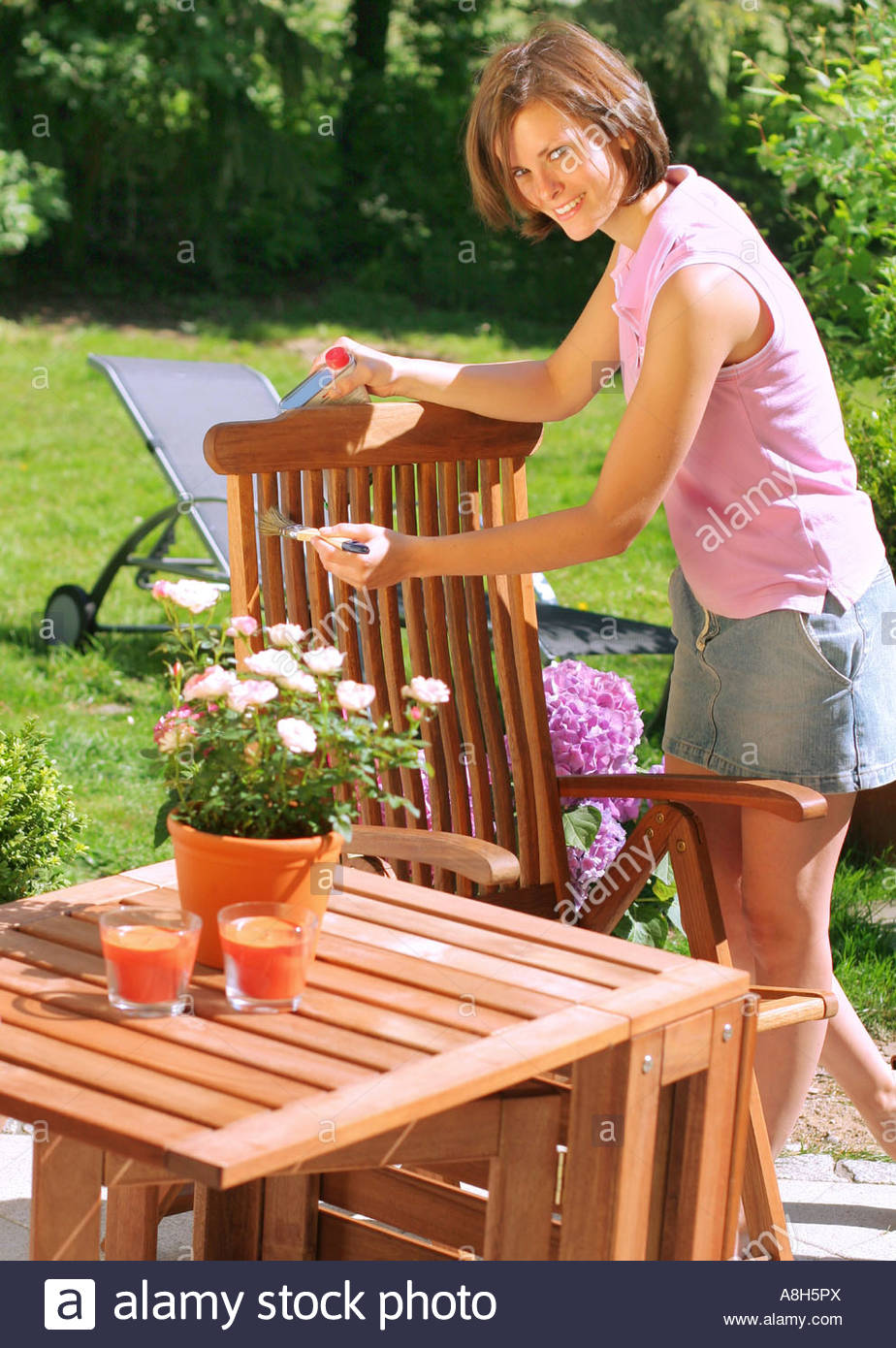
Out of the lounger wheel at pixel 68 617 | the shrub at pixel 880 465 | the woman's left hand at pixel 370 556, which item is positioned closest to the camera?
the woman's left hand at pixel 370 556

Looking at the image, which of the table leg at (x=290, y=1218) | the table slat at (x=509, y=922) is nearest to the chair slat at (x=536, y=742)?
the table slat at (x=509, y=922)

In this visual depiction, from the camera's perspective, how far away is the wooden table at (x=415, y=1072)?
1.50 m

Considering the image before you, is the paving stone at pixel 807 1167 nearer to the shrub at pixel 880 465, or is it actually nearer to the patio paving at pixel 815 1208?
the patio paving at pixel 815 1208

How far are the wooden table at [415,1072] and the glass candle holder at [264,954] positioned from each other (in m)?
0.02

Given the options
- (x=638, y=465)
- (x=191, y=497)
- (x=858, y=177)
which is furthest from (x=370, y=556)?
(x=858, y=177)

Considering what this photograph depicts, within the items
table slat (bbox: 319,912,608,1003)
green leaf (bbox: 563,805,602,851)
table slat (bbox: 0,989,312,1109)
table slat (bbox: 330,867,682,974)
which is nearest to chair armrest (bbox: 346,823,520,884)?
table slat (bbox: 330,867,682,974)

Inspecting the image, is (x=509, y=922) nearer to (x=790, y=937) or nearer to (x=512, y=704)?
(x=790, y=937)

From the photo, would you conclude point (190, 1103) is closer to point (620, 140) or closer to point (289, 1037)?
point (289, 1037)

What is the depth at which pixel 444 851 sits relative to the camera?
212 centimetres

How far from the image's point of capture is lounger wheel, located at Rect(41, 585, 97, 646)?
561cm

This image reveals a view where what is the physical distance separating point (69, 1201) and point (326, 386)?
1281 mm

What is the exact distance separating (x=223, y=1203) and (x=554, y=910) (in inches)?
27.5
